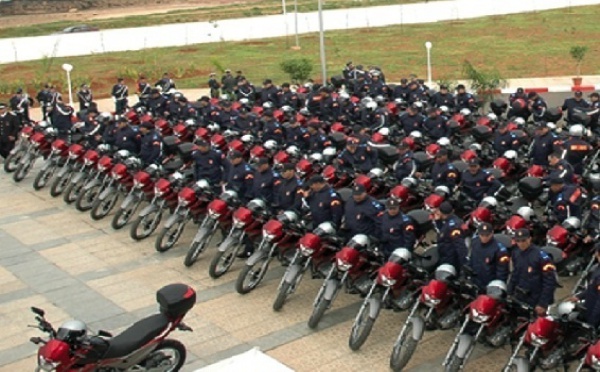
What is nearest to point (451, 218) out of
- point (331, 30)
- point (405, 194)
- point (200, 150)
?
point (405, 194)

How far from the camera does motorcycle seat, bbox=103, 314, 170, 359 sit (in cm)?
799

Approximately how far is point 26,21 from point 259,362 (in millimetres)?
70212

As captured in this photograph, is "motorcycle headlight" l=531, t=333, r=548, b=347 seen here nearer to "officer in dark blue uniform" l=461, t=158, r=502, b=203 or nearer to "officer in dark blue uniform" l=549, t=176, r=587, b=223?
"officer in dark blue uniform" l=549, t=176, r=587, b=223

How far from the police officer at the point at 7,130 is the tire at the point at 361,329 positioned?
11.2m

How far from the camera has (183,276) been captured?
37.9 ft

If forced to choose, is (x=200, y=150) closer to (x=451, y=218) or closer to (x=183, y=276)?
(x=183, y=276)

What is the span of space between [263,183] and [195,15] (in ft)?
194

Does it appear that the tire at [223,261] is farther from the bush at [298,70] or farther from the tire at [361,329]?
the bush at [298,70]

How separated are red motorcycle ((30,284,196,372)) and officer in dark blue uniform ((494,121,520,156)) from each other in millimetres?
7670

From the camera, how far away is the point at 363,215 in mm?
10305

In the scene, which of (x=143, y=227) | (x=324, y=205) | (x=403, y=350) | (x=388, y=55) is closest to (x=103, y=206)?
(x=143, y=227)

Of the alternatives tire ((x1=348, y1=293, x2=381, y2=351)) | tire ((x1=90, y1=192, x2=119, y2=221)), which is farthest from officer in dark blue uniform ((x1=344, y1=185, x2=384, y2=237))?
tire ((x1=90, y1=192, x2=119, y2=221))

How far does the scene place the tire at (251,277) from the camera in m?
10.7

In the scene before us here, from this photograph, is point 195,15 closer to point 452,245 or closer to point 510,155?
point 510,155
